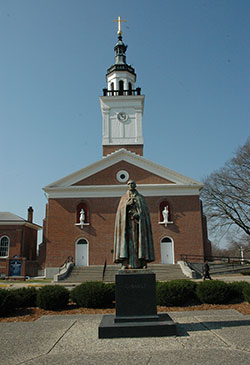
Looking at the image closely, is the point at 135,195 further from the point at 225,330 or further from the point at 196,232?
the point at 196,232

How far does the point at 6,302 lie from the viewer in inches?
421

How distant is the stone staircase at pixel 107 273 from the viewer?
25703 millimetres

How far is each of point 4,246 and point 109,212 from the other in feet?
38.1

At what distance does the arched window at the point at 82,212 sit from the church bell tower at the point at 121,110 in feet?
25.0

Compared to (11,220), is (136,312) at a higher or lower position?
lower

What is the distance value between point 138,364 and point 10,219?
31515 mm

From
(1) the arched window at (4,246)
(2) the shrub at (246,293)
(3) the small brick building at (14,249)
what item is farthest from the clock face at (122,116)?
(2) the shrub at (246,293)

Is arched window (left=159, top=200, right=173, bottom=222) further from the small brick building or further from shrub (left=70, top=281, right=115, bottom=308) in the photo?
shrub (left=70, top=281, right=115, bottom=308)

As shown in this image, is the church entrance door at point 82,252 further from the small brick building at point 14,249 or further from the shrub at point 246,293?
the shrub at point 246,293

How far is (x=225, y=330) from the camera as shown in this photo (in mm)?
7719

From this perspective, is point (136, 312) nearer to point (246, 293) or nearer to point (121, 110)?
point (246, 293)

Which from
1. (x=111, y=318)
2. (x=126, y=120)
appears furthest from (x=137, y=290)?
(x=126, y=120)

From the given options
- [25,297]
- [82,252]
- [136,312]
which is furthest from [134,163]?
[136,312]

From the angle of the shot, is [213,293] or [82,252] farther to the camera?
[82,252]
